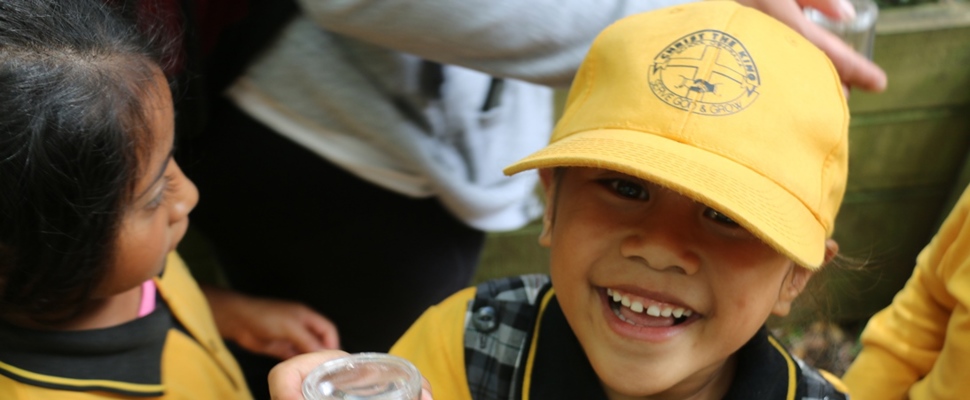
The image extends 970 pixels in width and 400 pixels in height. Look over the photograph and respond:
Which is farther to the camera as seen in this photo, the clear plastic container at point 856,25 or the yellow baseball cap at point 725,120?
the clear plastic container at point 856,25

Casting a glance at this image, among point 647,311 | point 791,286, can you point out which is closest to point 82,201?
point 647,311

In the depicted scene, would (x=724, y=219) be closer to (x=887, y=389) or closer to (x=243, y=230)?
(x=887, y=389)

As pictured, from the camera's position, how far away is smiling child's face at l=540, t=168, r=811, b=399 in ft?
3.14

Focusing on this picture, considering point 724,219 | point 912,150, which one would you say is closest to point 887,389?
point 724,219

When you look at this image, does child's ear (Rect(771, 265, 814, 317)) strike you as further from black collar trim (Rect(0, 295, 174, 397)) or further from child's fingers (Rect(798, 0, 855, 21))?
black collar trim (Rect(0, 295, 174, 397))

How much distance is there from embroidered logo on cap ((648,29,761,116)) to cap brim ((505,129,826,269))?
0.15 ft

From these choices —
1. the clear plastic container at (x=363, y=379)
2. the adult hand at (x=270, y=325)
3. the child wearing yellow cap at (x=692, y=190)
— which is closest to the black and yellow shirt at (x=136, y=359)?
the adult hand at (x=270, y=325)

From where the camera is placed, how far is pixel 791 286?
1.05 meters

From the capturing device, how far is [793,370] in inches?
43.4

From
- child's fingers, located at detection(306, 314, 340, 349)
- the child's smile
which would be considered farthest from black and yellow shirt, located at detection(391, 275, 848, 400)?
child's fingers, located at detection(306, 314, 340, 349)

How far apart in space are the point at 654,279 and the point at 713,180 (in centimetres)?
13

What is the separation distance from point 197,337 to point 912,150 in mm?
1960

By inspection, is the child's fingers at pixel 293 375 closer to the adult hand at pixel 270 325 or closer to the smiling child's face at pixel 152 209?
the smiling child's face at pixel 152 209

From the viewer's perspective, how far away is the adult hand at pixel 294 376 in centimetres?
92
